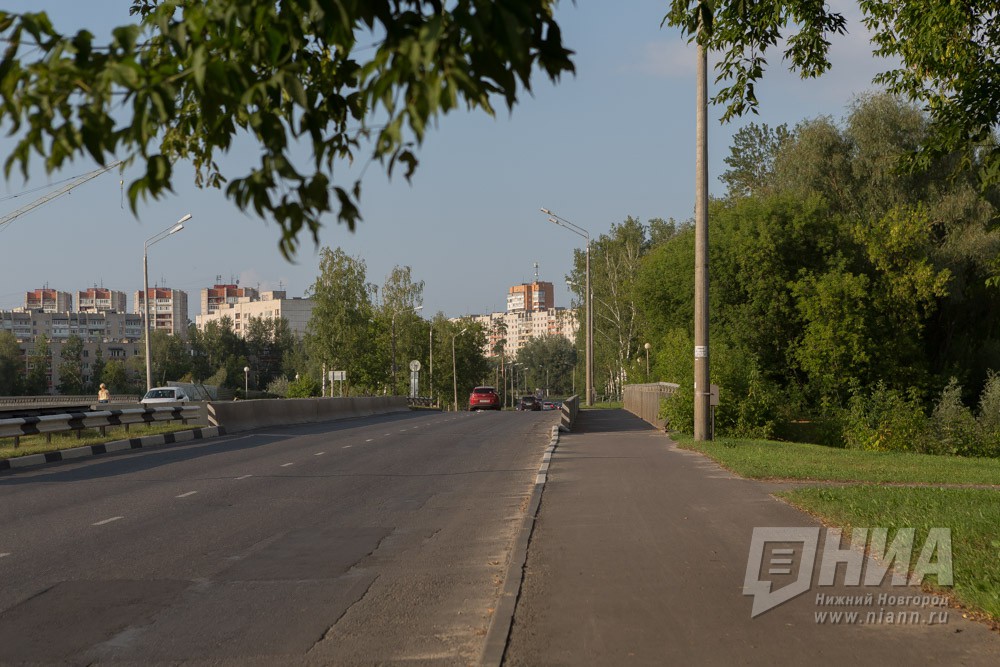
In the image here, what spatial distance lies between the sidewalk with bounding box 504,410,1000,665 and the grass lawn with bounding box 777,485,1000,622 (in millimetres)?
288

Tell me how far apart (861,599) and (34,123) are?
5856 millimetres

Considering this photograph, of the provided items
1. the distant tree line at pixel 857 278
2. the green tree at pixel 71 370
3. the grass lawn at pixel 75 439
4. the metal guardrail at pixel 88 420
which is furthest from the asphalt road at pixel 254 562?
the green tree at pixel 71 370

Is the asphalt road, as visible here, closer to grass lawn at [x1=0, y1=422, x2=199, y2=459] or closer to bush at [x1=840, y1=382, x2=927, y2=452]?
grass lawn at [x1=0, y1=422, x2=199, y2=459]

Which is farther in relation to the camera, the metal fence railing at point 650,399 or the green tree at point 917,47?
the metal fence railing at point 650,399

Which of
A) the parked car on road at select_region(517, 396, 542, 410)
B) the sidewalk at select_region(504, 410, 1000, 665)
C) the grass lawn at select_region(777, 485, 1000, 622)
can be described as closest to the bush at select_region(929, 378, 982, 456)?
the grass lawn at select_region(777, 485, 1000, 622)

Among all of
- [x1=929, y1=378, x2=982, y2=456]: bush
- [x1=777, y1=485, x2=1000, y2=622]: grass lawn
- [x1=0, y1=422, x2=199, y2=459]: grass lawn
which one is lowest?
[x1=929, y1=378, x2=982, y2=456]: bush

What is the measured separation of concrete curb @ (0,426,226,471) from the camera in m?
19.5

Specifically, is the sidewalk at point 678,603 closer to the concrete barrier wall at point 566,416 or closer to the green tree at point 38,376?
the concrete barrier wall at point 566,416

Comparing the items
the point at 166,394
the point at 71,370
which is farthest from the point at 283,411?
the point at 71,370

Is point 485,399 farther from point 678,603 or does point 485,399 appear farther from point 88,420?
point 678,603

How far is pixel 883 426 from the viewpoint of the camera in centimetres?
3086

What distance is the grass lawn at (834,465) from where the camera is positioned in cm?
1453

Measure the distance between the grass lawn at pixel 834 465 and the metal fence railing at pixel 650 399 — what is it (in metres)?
6.97

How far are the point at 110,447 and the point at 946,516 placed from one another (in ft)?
64.0
